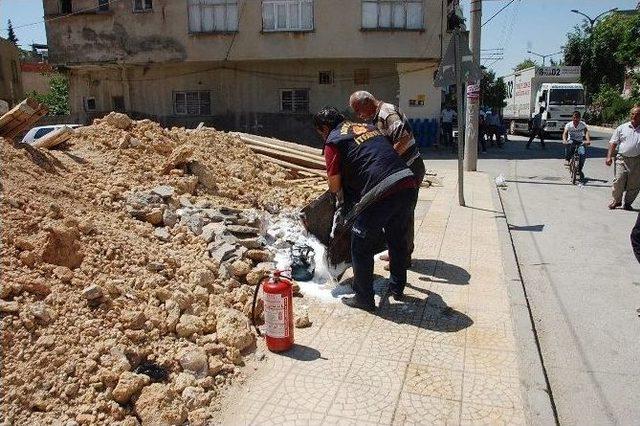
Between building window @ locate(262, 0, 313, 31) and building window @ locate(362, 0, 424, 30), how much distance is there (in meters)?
2.16

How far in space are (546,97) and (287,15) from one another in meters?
13.3

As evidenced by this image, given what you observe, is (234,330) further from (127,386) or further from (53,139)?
(53,139)

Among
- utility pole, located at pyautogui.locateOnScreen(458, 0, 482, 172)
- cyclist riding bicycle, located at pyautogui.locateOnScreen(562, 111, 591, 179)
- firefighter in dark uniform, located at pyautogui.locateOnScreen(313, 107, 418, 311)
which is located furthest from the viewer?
utility pole, located at pyautogui.locateOnScreen(458, 0, 482, 172)

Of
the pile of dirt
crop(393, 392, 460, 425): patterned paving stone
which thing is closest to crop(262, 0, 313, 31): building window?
the pile of dirt

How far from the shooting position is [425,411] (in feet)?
10.2

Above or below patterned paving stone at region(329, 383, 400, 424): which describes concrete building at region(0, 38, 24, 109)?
above

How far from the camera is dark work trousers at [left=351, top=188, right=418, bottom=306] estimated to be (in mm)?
4305

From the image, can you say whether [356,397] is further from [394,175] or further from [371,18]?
[371,18]

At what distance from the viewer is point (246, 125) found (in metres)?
21.7

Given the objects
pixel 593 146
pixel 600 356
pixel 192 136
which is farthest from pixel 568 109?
pixel 600 356

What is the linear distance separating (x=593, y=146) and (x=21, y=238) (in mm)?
21947

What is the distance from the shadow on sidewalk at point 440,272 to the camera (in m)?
5.25

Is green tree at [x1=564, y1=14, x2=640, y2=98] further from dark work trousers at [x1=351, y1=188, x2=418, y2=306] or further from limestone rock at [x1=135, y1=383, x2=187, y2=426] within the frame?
limestone rock at [x1=135, y1=383, x2=187, y2=426]

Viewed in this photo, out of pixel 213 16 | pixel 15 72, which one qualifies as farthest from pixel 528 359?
pixel 15 72
